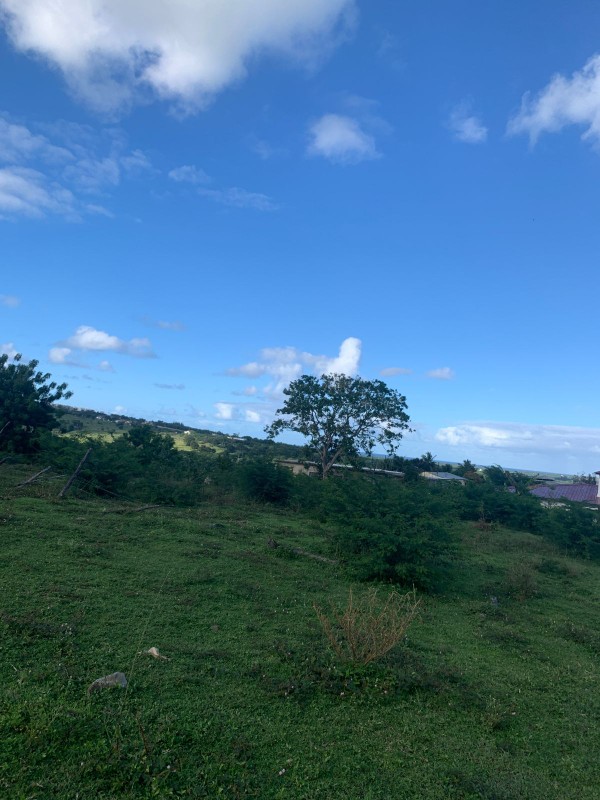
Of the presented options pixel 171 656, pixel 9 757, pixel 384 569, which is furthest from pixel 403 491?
pixel 9 757

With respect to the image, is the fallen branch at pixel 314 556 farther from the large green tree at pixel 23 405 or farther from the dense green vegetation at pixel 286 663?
the large green tree at pixel 23 405

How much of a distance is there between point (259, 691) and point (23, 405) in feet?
70.3

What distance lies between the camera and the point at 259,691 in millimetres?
5129

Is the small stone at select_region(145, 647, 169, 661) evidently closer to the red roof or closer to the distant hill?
the distant hill

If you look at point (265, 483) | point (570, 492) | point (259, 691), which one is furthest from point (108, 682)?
point (570, 492)

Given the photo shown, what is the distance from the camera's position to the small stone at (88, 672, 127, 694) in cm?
464

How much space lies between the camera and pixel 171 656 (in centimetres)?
565

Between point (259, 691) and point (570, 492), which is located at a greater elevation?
point (570, 492)

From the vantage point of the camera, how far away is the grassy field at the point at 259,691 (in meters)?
3.83

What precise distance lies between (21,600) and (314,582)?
5144 millimetres

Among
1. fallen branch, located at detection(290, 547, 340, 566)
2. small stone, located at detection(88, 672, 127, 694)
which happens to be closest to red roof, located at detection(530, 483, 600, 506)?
fallen branch, located at detection(290, 547, 340, 566)

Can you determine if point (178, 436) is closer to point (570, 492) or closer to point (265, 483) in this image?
point (265, 483)

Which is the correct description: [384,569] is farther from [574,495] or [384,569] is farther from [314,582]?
[574,495]

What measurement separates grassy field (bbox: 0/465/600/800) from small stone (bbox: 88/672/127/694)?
0.20ft
